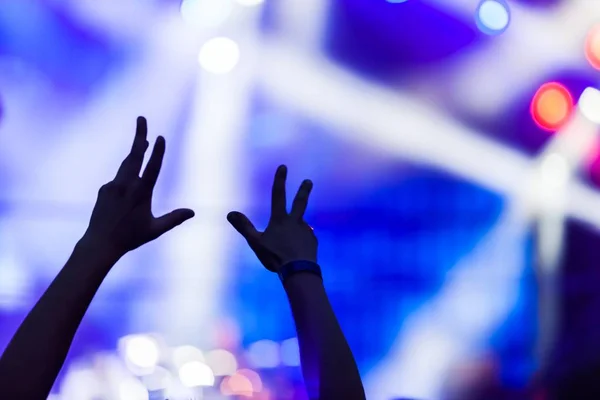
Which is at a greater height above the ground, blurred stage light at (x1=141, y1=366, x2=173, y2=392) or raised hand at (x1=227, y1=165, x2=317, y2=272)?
blurred stage light at (x1=141, y1=366, x2=173, y2=392)

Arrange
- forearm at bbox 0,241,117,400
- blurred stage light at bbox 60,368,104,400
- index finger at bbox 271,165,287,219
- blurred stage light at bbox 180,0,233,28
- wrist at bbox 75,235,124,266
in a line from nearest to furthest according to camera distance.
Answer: forearm at bbox 0,241,117,400, wrist at bbox 75,235,124,266, index finger at bbox 271,165,287,219, blurred stage light at bbox 60,368,104,400, blurred stage light at bbox 180,0,233,28

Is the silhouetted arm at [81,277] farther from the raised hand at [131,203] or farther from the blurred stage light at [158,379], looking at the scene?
the blurred stage light at [158,379]

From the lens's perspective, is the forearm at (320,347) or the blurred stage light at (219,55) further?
the blurred stage light at (219,55)

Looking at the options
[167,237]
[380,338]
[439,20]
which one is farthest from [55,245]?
[439,20]

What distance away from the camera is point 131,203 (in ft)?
2.42

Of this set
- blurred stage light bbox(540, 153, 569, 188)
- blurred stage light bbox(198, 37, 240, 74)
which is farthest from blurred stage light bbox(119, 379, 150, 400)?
blurred stage light bbox(540, 153, 569, 188)

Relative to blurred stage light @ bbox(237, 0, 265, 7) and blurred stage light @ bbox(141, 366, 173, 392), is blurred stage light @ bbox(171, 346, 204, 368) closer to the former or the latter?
blurred stage light @ bbox(141, 366, 173, 392)

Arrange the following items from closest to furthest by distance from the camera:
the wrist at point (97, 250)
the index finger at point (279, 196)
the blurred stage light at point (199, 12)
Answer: the wrist at point (97, 250)
the index finger at point (279, 196)
the blurred stage light at point (199, 12)

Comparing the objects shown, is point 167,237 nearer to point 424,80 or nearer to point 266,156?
point 266,156

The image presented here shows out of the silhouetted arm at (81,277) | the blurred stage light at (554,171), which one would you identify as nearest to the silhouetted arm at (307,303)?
the silhouetted arm at (81,277)

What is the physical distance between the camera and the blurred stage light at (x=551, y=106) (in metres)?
2.23

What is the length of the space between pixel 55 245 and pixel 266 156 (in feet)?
2.21

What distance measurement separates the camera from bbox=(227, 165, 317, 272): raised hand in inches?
30.6

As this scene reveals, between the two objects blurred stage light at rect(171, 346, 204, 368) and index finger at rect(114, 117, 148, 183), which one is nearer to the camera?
index finger at rect(114, 117, 148, 183)
